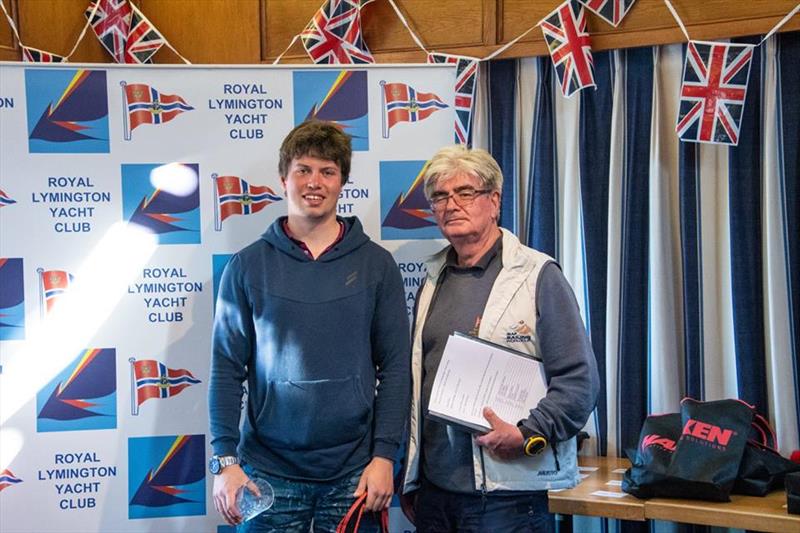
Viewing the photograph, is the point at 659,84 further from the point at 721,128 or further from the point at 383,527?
the point at 383,527

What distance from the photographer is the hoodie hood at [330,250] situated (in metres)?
2.09

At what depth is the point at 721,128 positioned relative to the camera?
2730mm

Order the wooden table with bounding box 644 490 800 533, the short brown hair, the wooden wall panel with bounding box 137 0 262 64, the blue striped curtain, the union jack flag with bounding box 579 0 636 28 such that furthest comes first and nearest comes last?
the wooden wall panel with bounding box 137 0 262 64 → the union jack flag with bounding box 579 0 636 28 → the blue striped curtain → the wooden table with bounding box 644 490 800 533 → the short brown hair

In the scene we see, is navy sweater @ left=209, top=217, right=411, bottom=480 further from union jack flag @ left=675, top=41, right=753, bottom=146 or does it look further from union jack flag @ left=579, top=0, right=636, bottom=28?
union jack flag @ left=579, top=0, right=636, bottom=28

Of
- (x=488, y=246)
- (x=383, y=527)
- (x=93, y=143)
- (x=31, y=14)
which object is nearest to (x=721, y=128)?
(x=488, y=246)

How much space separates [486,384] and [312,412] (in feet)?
1.34

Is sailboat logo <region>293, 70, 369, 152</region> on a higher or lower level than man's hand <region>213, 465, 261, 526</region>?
higher

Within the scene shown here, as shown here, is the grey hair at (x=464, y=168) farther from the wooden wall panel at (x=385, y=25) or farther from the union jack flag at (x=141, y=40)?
the union jack flag at (x=141, y=40)

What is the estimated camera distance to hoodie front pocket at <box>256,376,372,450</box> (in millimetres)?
2016

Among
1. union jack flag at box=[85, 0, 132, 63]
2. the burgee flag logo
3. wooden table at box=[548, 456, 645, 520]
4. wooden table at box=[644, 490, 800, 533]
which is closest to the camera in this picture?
wooden table at box=[644, 490, 800, 533]

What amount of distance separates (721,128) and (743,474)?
1051mm

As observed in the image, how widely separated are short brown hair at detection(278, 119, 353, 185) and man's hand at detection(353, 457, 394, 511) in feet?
2.25

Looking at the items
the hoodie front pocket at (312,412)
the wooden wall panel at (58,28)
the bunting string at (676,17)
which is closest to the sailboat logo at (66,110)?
the wooden wall panel at (58,28)

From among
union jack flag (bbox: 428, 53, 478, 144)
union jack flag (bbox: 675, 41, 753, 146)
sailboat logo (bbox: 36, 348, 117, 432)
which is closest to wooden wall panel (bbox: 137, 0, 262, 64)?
union jack flag (bbox: 428, 53, 478, 144)
